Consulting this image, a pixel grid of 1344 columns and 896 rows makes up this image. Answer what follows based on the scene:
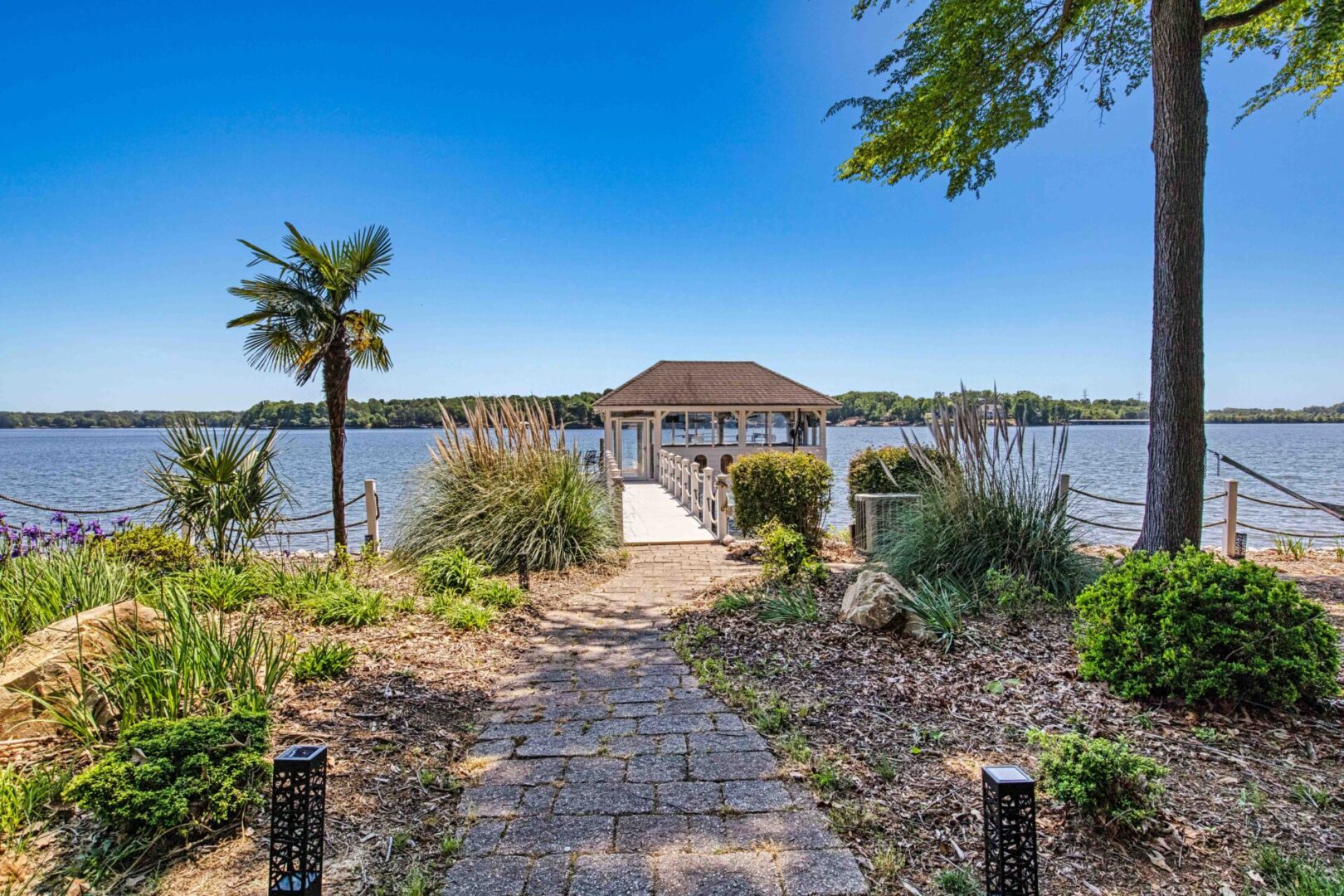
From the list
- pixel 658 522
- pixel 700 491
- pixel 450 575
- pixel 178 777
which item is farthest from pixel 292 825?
pixel 700 491

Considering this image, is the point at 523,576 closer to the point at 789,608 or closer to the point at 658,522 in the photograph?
the point at 789,608

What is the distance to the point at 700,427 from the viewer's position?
20.7 metres

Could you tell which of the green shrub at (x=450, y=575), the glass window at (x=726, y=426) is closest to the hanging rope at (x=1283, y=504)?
the green shrub at (x=450, y=575)

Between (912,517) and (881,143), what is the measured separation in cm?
454

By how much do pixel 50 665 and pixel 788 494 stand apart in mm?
6885

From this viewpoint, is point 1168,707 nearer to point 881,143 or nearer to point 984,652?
point 984,652

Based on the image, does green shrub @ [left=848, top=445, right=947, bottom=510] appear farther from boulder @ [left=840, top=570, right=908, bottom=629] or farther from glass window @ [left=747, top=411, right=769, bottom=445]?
glass window @ [left=747, top=411, right=769, bottom=445]

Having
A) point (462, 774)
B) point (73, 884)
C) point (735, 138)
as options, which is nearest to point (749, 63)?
point (735, 138)

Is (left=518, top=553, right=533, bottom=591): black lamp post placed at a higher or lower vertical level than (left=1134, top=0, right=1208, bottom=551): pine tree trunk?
lower

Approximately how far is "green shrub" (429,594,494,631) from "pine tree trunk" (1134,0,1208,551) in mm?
4823

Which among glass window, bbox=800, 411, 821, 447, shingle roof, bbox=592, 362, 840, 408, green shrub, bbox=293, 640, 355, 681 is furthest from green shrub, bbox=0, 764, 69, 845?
glass window, bbox=800, 411, 821, 447

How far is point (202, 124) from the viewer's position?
7656 millimetres

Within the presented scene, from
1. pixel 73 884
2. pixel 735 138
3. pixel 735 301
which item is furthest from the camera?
pixel 735 301

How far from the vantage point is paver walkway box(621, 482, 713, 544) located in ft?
30.4
